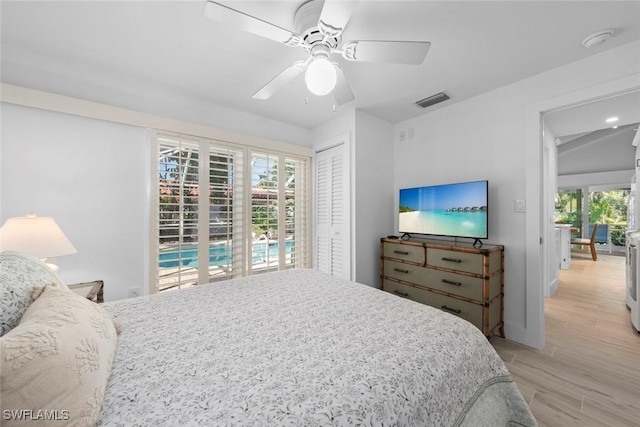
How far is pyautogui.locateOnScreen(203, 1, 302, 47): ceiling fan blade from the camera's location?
1207 millimetres

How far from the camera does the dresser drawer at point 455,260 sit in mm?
2328

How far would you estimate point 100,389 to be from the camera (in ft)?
2.30

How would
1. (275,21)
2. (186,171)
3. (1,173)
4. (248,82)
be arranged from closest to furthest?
(275,21) < (1,173) < (248,82) < (186,171)

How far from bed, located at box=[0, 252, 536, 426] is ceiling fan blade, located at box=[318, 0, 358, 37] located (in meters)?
1.49

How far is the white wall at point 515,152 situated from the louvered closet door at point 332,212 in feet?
4.04

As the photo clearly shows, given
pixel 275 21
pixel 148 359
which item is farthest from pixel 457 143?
pixel 148 359

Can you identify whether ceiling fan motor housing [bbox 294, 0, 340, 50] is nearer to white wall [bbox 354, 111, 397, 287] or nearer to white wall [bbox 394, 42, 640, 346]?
white wall [bbox 354, 111, 397, 287]

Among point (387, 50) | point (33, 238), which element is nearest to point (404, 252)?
point (387, 50)

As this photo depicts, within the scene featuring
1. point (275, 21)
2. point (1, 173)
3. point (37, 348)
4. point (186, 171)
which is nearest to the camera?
point (37, 348)

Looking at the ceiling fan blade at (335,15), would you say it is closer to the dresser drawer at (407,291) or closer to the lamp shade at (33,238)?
the lamp shade at (33,238)

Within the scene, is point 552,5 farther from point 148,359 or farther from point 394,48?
point 148,359

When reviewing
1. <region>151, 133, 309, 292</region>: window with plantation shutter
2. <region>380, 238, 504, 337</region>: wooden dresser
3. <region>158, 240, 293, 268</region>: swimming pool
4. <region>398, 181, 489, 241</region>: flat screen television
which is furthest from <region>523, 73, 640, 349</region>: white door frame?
<region>158, 240, 293, 268</region>: swimming pool

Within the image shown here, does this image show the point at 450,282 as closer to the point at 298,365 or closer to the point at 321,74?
the point at 298,365

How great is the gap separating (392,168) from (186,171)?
2571 mm
